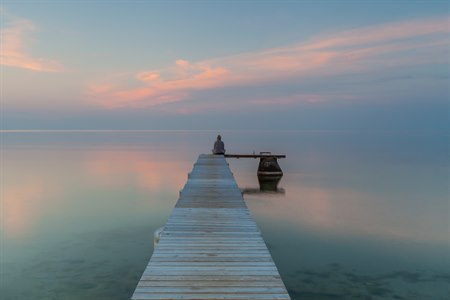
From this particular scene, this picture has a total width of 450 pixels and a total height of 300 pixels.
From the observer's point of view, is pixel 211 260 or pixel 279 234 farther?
pixel 279 234

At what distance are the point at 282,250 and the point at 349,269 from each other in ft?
9.81

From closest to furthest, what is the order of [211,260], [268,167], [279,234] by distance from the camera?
[211,260] → [279,234] → [268,167]

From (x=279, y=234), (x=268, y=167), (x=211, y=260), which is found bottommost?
(x=279, y=234)

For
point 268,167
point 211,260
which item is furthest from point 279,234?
point 268,167

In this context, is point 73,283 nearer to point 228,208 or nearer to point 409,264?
point 228,208

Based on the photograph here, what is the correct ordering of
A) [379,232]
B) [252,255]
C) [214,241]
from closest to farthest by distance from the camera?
[252,255], [214,241], [379,232]

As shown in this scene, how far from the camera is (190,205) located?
12.0 metres

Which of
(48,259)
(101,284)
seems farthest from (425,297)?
(48,259)

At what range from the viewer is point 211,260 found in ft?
22.6

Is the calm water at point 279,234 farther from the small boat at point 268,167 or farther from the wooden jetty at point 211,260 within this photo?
the wooden jetty at point 211,260

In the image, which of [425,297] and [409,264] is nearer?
[425,297]

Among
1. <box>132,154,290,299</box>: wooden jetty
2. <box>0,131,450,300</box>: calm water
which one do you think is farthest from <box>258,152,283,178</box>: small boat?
<box>132,154,290,299</box>: wooden jetty

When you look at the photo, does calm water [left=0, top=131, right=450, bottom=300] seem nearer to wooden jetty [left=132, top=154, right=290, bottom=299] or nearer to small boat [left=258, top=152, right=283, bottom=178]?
small boat [left=258, top=152, right=283, bottom=178]

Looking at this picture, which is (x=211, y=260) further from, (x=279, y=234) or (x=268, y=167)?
(x=268, y=167)
